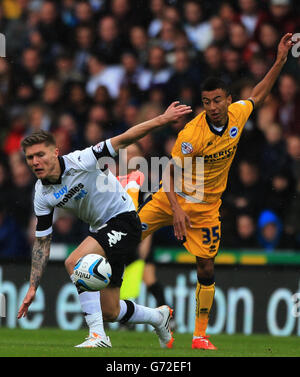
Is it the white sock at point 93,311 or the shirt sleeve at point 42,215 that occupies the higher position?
the shirt sleeve at point 42,215

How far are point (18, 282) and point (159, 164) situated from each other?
94.1 inches

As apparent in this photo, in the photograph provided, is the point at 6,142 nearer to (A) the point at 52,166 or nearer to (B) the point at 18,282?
(B) the point at 18,282

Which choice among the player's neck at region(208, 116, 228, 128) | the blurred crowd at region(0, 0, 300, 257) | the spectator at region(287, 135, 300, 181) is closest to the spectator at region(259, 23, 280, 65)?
the blurred crowd at region(0, 0, 300, 257)

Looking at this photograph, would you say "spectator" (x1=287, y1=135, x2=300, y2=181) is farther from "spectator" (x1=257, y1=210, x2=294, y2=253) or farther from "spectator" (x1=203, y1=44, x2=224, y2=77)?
"spectator" (x1=203, y1=44, x2=224, y2=77)

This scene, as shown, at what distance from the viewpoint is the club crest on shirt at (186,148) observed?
26.6 feet

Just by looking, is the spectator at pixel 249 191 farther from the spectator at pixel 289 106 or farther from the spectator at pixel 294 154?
the spectator at pixel 289 106

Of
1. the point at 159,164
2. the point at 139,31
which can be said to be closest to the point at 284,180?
the point at 159,164

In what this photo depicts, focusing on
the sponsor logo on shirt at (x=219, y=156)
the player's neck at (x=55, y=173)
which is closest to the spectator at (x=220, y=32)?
the sponsor logo on shirt at (x=219, y=156)

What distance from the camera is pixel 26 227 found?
1230 cm

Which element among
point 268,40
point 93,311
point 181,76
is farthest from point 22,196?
point 93,311

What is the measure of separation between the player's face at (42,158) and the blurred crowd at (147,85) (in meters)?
3.45

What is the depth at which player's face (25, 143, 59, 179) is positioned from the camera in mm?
7207

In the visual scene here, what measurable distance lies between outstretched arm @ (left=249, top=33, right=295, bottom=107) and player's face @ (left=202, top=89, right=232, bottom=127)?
76 centimetres

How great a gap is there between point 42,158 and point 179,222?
146cm
